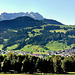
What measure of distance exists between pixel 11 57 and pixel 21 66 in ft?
65.4

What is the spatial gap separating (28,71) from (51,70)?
74.0ft

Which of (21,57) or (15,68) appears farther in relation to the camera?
(21,57)

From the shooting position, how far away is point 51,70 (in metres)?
166

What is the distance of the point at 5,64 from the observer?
161250 millimetres

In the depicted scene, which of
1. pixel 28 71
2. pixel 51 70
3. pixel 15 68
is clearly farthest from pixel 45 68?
pixel 15 68

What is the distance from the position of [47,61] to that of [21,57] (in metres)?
26.8

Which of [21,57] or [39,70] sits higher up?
[21,57]

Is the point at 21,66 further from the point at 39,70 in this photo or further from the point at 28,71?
the point at 39,70

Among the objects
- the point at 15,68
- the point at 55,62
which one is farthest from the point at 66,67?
the point at 15,68

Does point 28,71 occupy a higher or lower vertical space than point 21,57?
lower

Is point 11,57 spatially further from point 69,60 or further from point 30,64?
point 69,60

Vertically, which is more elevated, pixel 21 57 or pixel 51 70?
pixel 21 57

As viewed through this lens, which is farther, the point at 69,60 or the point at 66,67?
the point at 69,60

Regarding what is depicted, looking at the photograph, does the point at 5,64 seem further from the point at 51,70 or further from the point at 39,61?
the point at 51,70
